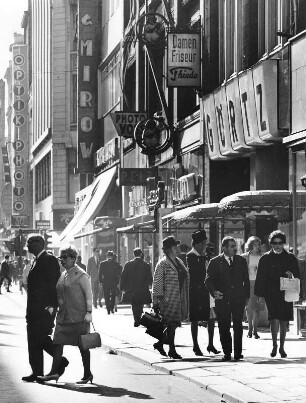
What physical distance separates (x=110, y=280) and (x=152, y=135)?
181 inches

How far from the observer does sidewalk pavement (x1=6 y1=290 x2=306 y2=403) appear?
13.6m

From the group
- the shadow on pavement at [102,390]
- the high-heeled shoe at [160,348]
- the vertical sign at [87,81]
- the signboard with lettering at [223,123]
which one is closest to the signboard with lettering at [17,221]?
the vertical sign at [87,81]

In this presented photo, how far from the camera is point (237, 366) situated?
16609mm

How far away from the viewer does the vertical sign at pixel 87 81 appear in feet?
180

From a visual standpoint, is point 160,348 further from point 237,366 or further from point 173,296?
point 237,366

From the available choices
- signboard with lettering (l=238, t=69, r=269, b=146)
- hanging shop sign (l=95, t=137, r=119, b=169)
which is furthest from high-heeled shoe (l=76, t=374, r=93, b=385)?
hanging shop sign (l=95, t=137, r=119, b=169)

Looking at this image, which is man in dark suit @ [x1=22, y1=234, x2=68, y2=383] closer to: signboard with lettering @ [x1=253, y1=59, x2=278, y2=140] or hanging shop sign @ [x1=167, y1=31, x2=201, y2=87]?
signboard with lettering @ [x1=253, y1=59, x2=278, y2=140]

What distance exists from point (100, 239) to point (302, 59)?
103 ft

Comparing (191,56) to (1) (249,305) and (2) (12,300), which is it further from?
(2) (12,300)

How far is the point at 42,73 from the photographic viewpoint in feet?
281

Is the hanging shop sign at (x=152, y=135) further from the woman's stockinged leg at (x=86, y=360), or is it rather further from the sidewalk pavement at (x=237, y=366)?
the woman's stockinged leg at (x=86, y=360)

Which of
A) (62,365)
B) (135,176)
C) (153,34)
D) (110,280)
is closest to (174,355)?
(62,365)

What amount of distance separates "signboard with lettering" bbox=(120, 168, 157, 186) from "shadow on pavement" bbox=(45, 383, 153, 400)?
24774mm

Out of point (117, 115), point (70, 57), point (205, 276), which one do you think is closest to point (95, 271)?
point (117, 115)
